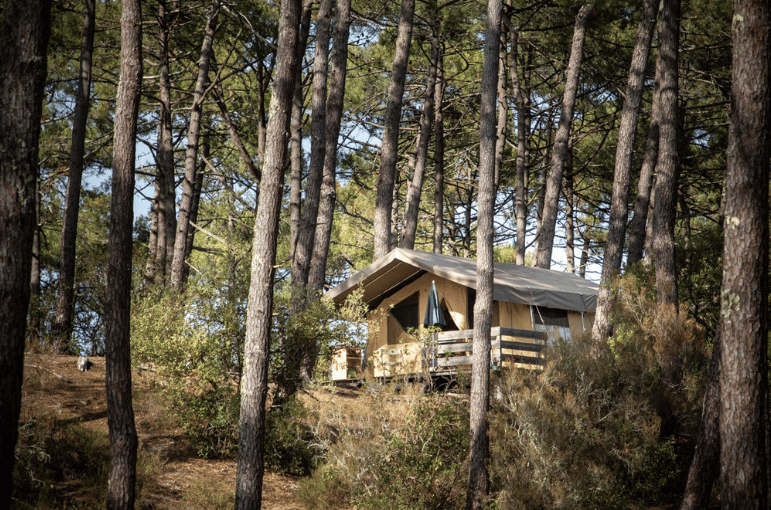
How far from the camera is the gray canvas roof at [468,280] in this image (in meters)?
12.7

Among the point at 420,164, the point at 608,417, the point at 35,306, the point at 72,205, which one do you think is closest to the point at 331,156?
the point at 420,164

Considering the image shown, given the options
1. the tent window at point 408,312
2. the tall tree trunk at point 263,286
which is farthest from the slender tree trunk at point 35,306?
the tent window at point 408,312

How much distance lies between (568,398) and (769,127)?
169 inches

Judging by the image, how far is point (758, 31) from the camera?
6.18 meters

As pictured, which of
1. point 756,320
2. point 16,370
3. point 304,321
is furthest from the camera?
point 304,321

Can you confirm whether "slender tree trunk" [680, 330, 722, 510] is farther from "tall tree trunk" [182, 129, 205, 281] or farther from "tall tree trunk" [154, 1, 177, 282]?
"tall tree trunk" [182, 129, 205, 281]

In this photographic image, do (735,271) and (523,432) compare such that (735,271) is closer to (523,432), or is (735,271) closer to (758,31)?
(758,31)

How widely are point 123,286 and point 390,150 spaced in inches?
313

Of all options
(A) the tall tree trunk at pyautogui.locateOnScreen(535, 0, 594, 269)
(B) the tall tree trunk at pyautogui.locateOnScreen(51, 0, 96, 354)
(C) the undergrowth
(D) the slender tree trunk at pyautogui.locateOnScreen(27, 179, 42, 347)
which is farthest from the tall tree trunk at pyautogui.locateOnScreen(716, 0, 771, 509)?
(B) the tall tree trunk at pyautogui.locateOnScreen(51, 0, 96, 354)

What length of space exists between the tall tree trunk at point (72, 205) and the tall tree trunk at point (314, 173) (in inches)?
159

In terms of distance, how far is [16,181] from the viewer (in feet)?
15.3

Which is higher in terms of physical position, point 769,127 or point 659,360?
point 769,127

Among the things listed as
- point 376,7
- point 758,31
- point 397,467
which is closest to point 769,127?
point 758,31

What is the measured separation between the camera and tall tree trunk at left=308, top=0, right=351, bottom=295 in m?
12.6
